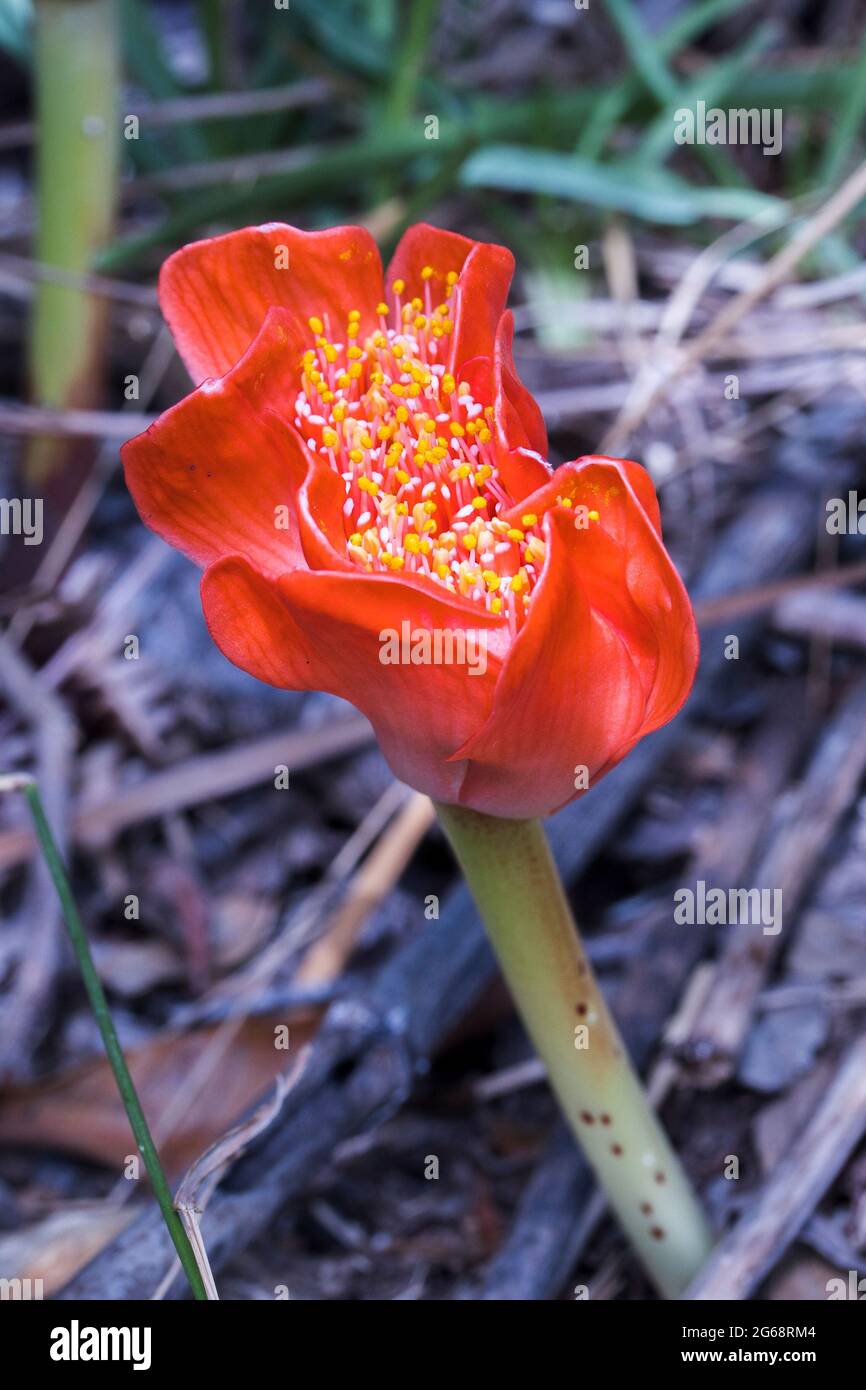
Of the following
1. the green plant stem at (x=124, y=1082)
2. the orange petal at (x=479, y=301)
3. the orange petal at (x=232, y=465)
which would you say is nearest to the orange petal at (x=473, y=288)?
the orange petal at (x=479, y=301)

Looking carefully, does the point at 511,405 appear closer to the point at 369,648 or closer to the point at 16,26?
the point at 369,648

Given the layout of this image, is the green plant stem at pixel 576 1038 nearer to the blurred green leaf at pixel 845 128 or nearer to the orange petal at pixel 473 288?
the orange petal at pixel 473 288

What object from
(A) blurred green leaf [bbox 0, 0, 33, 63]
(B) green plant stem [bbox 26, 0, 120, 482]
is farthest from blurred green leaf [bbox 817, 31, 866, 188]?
(A) blurred green leaf [bbox 0, 0, 33, 63]

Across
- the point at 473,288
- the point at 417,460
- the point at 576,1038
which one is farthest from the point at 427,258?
the point at 576,1038

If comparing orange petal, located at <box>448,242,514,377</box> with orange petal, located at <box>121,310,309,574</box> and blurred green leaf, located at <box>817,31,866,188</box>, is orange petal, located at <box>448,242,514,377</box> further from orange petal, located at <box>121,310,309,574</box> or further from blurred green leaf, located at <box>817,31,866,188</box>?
blurred green leaf, located at <box>817,31,866,188</box>

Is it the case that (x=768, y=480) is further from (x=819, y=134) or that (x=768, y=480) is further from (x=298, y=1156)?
(x=298, y=1156)

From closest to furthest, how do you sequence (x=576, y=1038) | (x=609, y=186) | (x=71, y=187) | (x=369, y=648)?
(x=369, y=648), (x=576, y=1038), (x=71, y=187), (x=609, y=186)
